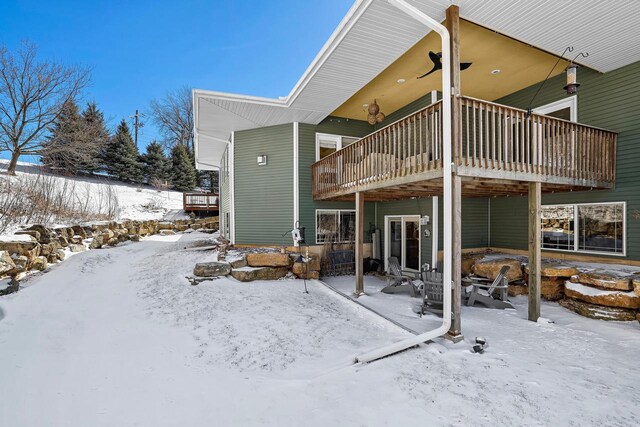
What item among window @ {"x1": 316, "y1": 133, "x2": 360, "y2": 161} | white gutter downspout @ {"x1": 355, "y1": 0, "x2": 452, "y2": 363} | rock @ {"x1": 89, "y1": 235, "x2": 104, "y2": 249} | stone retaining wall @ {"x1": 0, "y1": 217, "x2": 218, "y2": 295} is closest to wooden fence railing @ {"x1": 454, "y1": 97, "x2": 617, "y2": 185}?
white gutter downspout @ {"x1": 355, "y1": 0, "x2": 452, "y2": 363}

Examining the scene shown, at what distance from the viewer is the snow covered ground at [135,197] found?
17.6 meters

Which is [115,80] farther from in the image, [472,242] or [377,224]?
[472,242]

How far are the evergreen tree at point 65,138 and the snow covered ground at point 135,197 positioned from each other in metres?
1.19

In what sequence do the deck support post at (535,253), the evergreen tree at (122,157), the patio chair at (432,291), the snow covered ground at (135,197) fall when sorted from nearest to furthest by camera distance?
the deck support post at (535,253), the patio chair at (432,291), the snow covered ground at (135,197), the evergreen tree at (122,157)

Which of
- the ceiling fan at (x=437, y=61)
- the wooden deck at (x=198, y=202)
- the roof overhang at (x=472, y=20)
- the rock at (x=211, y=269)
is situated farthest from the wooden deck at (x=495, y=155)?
the wooden deck at (x=198, y=202)

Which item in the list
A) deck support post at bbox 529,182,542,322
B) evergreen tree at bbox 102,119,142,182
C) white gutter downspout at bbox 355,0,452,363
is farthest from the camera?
evergreen tree at bbox 102,119,142,182

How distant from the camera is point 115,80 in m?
19.2

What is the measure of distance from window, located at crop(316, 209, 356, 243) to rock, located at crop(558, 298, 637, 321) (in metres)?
6.13

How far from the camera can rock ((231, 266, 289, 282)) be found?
7.71m

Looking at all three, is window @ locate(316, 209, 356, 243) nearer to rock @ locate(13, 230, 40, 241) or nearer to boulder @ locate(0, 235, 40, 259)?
boulder @ locate(0, 235, 40, 259)

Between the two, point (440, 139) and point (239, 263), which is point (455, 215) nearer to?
point (440, 139)

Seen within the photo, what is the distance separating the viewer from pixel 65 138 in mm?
18703

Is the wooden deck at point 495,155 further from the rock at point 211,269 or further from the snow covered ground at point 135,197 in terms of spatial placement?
the snow covered ground at point 135,197

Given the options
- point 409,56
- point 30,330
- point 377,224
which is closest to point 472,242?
point 377,224
